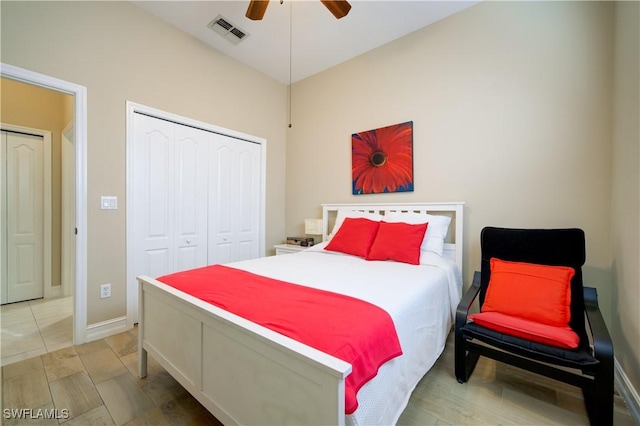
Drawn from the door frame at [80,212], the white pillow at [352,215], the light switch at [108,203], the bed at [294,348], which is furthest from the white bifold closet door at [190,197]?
the white pillow at [352,215]

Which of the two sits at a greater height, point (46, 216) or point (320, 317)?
point (46, 216)

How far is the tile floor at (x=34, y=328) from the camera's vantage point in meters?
2.01

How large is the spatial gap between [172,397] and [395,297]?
55.7 inches

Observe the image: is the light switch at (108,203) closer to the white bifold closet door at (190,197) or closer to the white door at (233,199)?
the white bifold closet door at (190,197)

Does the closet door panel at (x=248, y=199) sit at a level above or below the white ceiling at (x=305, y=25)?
below

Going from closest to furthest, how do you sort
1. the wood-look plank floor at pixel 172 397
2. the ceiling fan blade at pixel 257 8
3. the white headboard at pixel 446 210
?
the wood-look plank floor at pixel 172 397 → the ceiling fan blade at pixel 257 8 → the white headboard at pixel 446 210

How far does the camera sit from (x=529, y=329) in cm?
147

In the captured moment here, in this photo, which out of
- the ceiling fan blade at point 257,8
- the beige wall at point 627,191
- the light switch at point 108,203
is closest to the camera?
the beige wall at point 627,191

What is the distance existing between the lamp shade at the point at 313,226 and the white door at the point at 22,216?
129 inches

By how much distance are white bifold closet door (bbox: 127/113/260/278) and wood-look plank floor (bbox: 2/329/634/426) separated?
98 centimetres

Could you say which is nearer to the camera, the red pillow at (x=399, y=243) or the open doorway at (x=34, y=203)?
the red pillow at (x=399, y=243)

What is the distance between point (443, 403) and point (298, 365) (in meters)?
1.14

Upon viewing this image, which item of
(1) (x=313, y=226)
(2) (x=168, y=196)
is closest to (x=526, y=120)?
(1) (x=313, y=226)

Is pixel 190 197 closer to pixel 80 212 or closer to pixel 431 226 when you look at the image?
pixel 80 212
